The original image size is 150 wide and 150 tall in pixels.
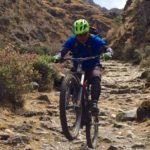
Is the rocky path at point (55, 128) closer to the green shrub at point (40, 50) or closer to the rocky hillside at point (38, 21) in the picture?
the rocky hillside at point (38, 21)

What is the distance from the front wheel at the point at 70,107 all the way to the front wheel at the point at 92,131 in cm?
51

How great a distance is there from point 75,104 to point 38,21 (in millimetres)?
56050

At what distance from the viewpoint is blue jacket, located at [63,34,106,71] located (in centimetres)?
898

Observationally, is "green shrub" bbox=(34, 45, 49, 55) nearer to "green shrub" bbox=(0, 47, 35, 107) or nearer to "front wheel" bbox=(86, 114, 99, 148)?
"green shrub" bbox=(0, 47, 35, 107)

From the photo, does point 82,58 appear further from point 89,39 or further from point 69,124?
point 69,124

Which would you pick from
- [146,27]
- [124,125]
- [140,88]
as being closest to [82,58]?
[124,125]

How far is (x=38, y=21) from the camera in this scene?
2505 inches

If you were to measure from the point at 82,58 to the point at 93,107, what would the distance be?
95 cm

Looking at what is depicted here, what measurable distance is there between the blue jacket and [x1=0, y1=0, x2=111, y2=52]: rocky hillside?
19587 mm

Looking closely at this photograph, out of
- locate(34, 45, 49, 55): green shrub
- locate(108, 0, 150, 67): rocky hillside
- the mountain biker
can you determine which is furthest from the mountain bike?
locate(34, 45, 49, 55): green shrub

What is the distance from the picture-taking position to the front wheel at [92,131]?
9.03 meters

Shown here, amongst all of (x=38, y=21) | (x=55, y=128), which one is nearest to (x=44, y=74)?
(x=55, y=128)

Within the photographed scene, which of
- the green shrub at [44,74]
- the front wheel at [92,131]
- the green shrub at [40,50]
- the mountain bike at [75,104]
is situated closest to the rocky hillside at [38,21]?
the green shrub at [40,50]

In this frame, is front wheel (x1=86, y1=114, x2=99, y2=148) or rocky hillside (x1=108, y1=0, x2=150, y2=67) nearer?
front wheel (x1=86, y1=114, x2=99, y2=148)
